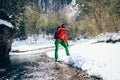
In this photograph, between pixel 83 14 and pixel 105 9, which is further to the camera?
pixel 83 14

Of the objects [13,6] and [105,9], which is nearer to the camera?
[13,6]

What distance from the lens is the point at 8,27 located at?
29172mm

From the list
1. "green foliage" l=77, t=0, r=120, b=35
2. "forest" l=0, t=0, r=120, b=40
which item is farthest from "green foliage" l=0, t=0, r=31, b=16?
"green foliage" l=77, t=0, r=120, b=35

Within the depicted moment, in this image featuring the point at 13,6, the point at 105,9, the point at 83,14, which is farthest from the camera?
the point at 83,14

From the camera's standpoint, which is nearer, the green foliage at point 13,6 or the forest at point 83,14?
the green foliage at point 13,6

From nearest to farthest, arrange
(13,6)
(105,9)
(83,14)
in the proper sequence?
1. (13,6)
2. (105,9)
3. (83,14)

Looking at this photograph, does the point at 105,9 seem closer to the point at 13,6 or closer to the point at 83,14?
the point at 83,14

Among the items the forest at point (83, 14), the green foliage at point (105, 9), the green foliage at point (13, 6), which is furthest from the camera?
the green foliage at point (105, 9)

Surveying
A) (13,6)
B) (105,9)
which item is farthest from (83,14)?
(13,6)

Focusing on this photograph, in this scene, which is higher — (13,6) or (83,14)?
(83,14)

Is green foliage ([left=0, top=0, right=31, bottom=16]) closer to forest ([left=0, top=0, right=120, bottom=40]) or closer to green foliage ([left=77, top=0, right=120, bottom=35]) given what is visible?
forest ([left=0, top=0, right=120, bottom=40])

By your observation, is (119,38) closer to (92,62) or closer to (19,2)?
(92,62)

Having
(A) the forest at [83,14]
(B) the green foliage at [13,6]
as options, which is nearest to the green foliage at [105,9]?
(A) the forest at [83,14]

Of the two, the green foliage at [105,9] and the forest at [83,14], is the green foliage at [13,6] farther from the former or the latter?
the green foliage at [105,9]
